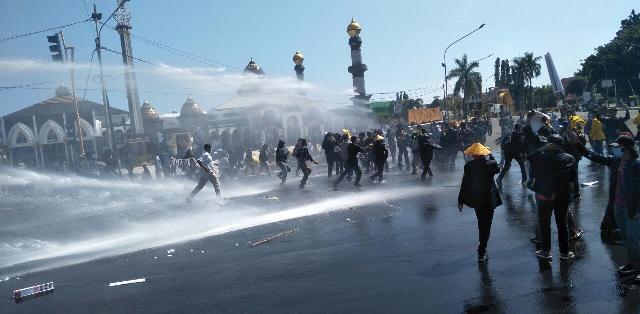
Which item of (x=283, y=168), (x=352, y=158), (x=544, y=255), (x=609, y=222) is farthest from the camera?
(x=283, y=168)

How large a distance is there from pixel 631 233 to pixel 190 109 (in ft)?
202

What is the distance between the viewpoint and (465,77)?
201 feet

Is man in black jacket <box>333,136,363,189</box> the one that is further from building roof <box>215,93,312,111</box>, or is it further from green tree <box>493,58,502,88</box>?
green tree <box>493,58,502,88</box>

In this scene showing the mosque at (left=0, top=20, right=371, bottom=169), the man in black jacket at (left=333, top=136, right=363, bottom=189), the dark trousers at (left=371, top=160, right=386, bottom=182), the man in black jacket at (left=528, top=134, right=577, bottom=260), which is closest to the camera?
the man in black jacket at (left=528, top=134, right=577, bottom=260)

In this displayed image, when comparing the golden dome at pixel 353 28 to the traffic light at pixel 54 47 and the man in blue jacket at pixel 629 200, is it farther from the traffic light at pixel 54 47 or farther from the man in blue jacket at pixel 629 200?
the man in blue jacket at pixel 629 200

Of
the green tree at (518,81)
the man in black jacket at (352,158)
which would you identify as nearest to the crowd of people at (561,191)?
the man in black jacket at (352,158)

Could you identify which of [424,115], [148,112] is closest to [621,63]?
[424,115]

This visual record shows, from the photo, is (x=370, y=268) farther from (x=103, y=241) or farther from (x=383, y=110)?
(x=383, y=110)

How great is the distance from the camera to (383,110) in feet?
246

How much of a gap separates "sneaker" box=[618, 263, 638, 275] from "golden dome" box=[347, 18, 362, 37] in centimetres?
5552

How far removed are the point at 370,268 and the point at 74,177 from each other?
72.7ft

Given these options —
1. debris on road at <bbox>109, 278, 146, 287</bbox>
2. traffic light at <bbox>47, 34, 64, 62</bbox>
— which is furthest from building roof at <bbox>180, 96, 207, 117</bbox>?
debris on road at <bbox>109, 278, 146, 287</bbox>

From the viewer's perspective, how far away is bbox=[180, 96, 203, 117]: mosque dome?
6394 centimetres

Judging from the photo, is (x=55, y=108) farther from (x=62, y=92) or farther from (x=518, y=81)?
(x=518, y=81)
